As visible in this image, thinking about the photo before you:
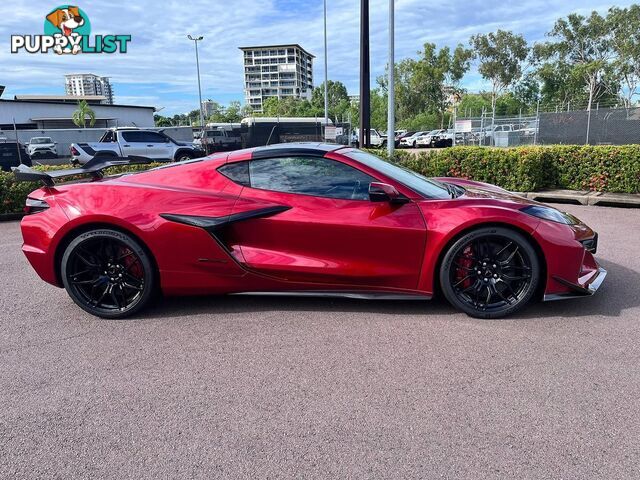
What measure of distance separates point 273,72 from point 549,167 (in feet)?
476

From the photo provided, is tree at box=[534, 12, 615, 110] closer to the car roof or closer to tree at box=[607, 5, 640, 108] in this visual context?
tree at box=[607, 5, 640, 108]

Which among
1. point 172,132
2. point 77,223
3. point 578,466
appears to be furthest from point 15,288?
point 172,132

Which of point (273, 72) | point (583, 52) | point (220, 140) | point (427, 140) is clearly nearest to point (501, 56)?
point (583, 52)

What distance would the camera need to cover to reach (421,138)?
37.3 meters

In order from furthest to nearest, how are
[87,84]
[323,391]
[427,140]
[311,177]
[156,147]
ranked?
[87,84]
[427,140]
[156,147]
[311,177]
[323,391]

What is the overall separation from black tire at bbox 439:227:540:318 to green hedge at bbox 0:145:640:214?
6211mm

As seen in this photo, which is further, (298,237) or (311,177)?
(311,177)

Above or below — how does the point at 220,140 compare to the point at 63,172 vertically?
Answer: above

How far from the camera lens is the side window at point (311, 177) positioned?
384 cm

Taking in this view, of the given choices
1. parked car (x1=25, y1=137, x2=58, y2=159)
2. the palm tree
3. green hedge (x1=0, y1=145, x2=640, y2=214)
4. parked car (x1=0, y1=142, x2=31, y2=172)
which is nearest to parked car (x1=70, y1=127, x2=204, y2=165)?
parked car (x1=0, y1=142, x2=31, y2=172)

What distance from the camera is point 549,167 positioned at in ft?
31.2

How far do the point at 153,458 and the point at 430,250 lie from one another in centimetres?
232

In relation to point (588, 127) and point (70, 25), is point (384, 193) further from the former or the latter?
point (70, 25)

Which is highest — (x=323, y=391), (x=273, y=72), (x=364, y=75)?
(x=273, y=72)
